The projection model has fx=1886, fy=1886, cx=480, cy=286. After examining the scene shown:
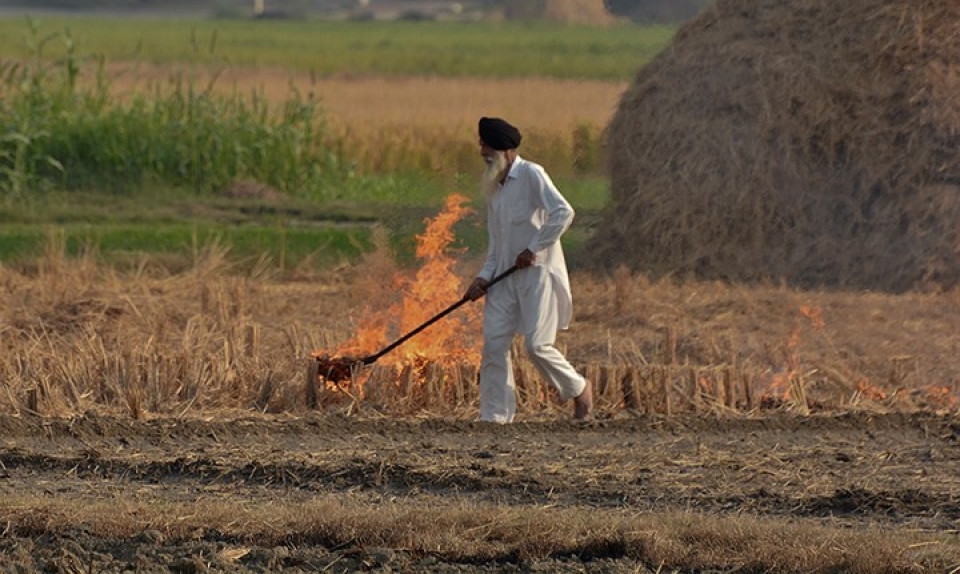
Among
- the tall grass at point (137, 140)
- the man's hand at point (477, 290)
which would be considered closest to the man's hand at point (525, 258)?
the man's hand at point (477, 290)

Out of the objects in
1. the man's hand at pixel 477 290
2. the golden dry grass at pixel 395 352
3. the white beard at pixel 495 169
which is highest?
the white beard at pixel 495 169

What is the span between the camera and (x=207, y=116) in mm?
20562

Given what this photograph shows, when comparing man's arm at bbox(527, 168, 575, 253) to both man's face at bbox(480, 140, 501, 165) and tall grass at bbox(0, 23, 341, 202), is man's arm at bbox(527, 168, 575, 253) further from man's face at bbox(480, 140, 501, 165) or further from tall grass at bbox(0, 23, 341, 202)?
tall grass at bbox(0, 23, 341, 202)

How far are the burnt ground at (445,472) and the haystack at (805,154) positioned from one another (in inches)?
185

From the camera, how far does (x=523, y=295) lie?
9227mm

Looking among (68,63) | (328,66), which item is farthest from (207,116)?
(328,66)

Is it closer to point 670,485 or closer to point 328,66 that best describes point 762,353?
point 670,485

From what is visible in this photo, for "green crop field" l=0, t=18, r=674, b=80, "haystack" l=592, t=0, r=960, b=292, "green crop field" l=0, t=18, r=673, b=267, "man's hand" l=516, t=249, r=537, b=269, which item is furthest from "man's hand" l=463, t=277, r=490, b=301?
"green crop field" l=0, t=18, r=674, b=80

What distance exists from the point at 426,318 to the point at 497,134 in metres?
1.49

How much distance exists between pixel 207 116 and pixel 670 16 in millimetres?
6593

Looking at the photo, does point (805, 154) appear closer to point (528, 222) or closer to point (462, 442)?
point (528, 222)

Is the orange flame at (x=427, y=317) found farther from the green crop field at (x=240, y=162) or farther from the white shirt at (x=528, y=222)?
the green crop field at (x=240, y=162)

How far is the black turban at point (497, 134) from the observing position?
30.2 feet

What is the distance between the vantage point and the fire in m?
10.1
